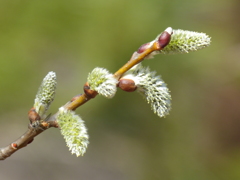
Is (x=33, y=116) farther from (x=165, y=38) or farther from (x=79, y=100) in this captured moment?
(x=165, y=38)

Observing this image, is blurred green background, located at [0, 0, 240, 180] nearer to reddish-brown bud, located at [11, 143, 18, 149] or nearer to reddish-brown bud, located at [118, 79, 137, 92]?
reddish-brown bud, located at [11, 143, 18, 149]

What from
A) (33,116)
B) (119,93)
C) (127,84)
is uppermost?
(119,93)

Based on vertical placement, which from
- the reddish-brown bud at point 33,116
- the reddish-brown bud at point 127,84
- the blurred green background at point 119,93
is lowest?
the reddish-brown bud at point 127,84

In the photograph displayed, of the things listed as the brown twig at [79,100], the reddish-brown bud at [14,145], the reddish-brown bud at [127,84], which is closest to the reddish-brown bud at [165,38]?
the brown twig at [79,100]

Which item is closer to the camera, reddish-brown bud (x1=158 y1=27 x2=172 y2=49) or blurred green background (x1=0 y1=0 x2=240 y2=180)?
reddish-brown bud (x1=158 y1=27 x2=172 y2=49)

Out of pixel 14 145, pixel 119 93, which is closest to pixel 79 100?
pixel 14 145

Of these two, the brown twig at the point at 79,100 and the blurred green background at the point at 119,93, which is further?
the blurred green background at the point at 119,93

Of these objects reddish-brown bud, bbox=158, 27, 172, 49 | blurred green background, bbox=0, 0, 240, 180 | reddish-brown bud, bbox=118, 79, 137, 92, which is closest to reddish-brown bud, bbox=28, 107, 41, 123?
reddish-brown bud, bbox=118, 79, 137, 92

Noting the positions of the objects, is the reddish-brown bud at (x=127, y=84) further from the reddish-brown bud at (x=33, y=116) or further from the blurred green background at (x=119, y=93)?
the blurred green background at (x=119, y=93)

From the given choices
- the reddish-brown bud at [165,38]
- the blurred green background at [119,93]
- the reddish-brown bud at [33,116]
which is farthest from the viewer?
the blurred green background at [119,93]
